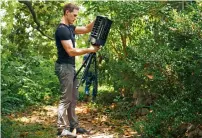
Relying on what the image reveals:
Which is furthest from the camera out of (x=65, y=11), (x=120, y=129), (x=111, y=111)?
(x=111, y=111)

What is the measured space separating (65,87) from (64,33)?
834mm

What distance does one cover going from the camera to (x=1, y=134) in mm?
4938

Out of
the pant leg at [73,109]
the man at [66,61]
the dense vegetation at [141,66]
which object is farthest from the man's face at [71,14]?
the dense vegetation at [141,66]

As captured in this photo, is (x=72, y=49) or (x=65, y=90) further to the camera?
(x=65, y=90)

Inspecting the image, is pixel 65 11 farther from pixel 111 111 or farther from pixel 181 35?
pixel 111 111

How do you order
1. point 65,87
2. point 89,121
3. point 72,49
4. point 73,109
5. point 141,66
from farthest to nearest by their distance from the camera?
point 89,121 → point 73,109 → point 141,66 → point 65,87 → point 72,49

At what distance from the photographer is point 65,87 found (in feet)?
16.9

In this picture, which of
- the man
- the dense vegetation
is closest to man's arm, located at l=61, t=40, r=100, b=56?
the man

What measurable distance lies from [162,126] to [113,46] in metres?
3.89

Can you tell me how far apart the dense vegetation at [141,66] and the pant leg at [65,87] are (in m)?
1.08

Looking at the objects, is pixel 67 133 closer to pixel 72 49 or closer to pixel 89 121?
pixel 72 49

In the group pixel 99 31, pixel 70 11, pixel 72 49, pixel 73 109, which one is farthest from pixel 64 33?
pixel 73 109

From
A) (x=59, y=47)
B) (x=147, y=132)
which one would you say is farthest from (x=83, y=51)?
(x=147, y=132)

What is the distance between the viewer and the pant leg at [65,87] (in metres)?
5.10
